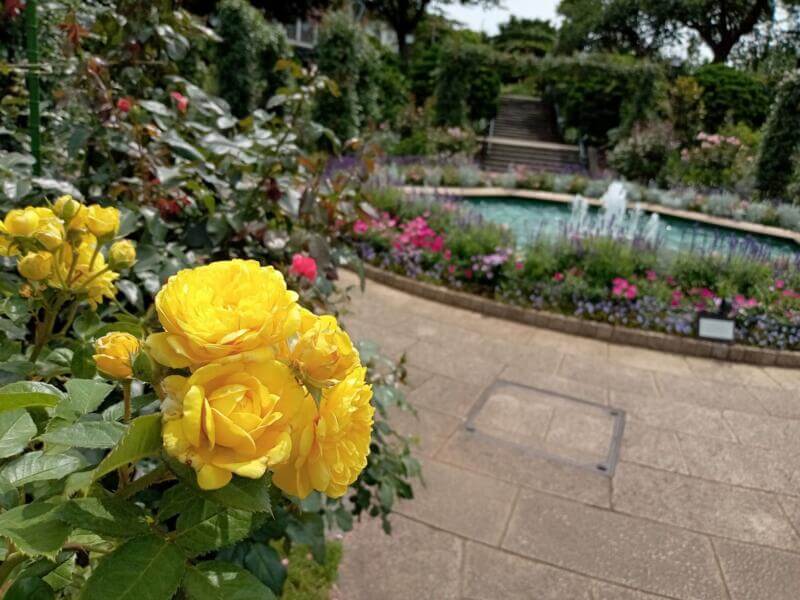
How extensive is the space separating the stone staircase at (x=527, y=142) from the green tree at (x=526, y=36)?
1466 centimetres

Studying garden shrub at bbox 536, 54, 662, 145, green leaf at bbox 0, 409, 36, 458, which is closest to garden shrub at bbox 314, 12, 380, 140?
garden shrub at bbox 536, 54, 662, 145

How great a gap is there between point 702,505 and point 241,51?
1167cm

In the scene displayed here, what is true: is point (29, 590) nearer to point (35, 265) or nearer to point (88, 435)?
point (88, 435)

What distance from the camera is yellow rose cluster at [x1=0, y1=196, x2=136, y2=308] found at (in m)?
0.78

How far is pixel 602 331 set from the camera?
16.0 feet

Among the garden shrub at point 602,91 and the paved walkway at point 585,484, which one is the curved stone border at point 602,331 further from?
the garden shrub at point 602,91

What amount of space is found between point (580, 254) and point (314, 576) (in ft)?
14.3

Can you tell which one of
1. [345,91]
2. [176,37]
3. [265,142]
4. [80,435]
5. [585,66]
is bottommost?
[80,435]

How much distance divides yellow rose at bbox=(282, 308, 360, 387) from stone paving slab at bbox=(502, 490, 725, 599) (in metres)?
2.05

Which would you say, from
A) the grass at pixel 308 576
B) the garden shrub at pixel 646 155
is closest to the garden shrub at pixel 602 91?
the garden shrub at pixel 646 155

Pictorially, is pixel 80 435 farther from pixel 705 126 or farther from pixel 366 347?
pixel 705 126

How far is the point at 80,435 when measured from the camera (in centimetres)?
50

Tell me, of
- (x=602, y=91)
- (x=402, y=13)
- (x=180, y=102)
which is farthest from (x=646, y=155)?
(x=402, y=13)

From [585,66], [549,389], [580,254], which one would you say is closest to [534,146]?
[585,66]
